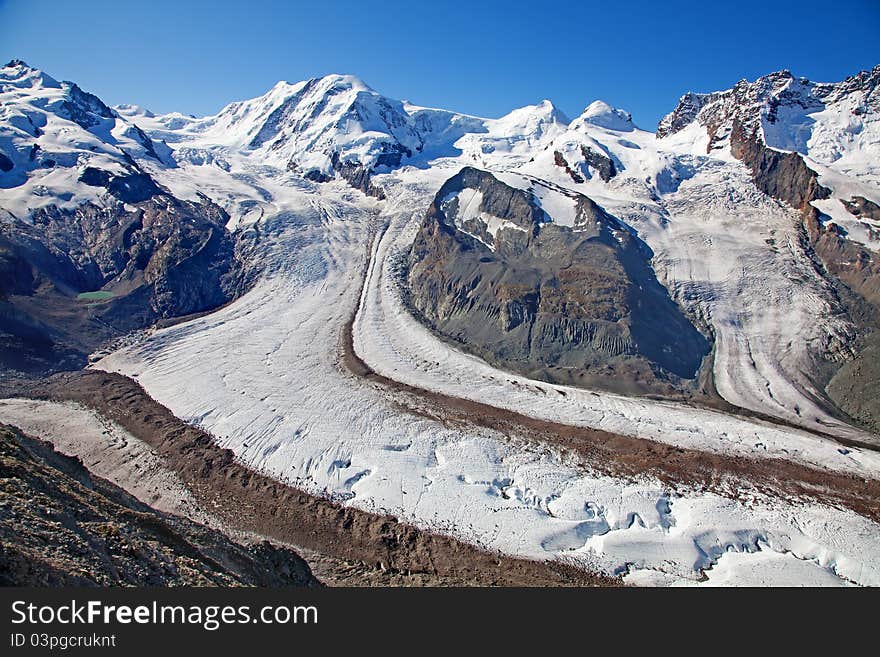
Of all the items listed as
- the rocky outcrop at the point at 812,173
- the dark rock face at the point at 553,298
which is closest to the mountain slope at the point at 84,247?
the dark rock face at the point at 553,298

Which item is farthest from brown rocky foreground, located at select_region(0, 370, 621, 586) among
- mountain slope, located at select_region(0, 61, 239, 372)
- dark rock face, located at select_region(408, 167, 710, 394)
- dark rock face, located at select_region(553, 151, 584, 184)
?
dark rock face, located at select_region(553, 151, 584, 184)

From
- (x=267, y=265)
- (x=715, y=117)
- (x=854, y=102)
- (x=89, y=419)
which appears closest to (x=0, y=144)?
(x=267, y=265)

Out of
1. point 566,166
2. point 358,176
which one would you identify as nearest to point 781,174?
point 566,166

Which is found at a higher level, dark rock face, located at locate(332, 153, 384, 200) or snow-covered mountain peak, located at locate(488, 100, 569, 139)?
snow-covered mountain peak, located at locate(488, 100, 569, 139)

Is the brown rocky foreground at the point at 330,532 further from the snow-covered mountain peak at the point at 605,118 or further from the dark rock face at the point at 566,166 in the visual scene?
the snow-covered mountain peak at the point at 605,118

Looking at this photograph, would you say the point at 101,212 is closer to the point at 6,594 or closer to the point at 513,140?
the point at 6,594

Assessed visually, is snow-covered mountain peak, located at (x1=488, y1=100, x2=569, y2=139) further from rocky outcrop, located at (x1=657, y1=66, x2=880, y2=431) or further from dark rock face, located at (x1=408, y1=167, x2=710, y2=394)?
dark rock face, located at (x1=408, y1=167, x2=710, y2=394)
